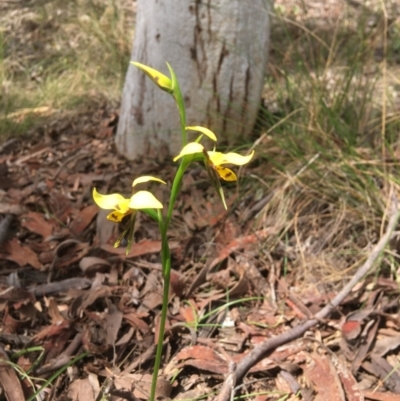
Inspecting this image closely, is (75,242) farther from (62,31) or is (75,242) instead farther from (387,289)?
(62,31)

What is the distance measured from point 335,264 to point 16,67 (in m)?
3.93

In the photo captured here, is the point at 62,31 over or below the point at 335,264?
over

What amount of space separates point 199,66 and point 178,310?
1392 mm

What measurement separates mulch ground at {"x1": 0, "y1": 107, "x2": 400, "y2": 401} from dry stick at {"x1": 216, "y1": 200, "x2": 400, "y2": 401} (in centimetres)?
3

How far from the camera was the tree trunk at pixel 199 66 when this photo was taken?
282 centimetres

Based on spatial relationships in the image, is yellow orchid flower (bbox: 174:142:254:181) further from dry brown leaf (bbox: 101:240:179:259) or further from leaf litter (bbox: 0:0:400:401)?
dry brown leaf (bbox: 101:240:179:259)

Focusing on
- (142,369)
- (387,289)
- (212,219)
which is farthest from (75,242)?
(387,289)

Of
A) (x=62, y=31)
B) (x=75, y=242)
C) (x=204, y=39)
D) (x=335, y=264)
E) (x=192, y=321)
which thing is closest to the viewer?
(x=192, y=321)

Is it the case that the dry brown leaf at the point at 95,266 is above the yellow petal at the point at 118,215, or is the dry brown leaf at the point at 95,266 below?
below

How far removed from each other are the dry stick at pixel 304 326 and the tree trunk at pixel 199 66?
1.11 meters

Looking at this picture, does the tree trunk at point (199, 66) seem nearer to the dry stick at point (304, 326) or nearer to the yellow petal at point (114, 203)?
the dry stick at point (304, 326)

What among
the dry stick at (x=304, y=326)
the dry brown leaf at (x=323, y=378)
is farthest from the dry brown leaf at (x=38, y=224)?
the dry brown leaf at (x=323, y=378)

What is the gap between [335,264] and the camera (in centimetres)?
232

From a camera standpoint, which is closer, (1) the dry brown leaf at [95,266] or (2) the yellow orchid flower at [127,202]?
(2) the yellow orchid flower at [127,202]
